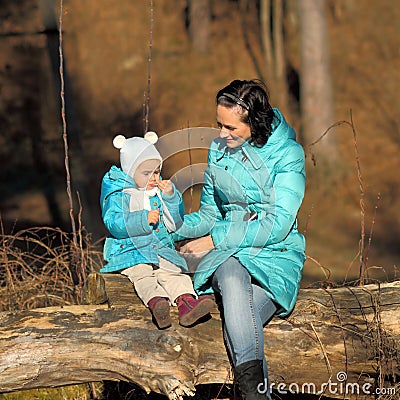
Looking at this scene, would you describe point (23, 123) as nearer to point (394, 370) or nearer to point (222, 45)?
point (222, 45)

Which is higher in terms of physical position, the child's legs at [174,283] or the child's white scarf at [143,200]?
the child's white scarf at [143,200]

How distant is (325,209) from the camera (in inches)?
414

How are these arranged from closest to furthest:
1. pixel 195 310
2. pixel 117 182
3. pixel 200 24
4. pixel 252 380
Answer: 1. pixel 252 380
2. pixel 195 310
3. pixel 117 182
4. pixel 200 24

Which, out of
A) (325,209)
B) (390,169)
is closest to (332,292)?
(325,209)

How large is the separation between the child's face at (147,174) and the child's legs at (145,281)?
41 centimetres

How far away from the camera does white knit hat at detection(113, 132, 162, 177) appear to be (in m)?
3.61

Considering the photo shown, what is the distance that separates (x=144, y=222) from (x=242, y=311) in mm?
667

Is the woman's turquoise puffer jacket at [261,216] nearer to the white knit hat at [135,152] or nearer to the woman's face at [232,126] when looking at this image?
the woman's face at [232,126]

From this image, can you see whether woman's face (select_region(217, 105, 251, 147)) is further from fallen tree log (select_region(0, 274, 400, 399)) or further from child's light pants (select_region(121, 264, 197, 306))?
fallen tree log (select_region(0, 274, 400, 399))

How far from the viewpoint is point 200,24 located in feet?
49.3

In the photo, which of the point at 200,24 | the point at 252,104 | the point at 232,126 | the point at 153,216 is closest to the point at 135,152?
the point at 153,216

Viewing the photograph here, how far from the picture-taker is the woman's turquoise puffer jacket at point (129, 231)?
11.8ft

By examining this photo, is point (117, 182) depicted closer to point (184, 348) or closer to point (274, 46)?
point (184, 348)

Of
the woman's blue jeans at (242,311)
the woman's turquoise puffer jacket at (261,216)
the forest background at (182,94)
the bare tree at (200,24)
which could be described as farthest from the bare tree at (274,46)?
the woman's blue jeans at (242,311)
